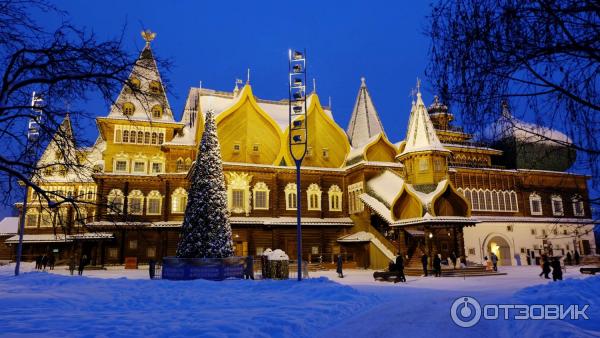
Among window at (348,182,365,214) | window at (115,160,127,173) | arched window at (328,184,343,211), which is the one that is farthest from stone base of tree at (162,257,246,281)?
window at (115,160,127,173)

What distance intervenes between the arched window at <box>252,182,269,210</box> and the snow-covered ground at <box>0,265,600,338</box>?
17.1 m

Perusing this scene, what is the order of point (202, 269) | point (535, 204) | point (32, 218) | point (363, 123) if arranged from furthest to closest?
point (32, 218)
point (363, 123)
point (535, 204)
point (202, 269)

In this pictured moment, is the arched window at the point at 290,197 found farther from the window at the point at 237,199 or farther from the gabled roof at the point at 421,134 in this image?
the gabled roof at the point at 421,134

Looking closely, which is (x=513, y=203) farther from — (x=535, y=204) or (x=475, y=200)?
(x=475, y=200)

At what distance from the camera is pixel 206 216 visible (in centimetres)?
2089

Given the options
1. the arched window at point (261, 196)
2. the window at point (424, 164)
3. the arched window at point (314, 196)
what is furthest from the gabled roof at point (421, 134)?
the arched window at point (261, 196)

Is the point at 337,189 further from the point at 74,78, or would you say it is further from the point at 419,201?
the point at 74,78

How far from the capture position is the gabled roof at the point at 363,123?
39.6m

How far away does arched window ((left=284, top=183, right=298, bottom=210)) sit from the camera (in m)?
35.1

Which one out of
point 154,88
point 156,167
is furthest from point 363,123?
point 154,88

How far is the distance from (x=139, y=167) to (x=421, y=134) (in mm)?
23068

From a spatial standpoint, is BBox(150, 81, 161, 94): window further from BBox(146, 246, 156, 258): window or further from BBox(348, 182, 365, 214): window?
BBox(146, 246, 156, 258): window

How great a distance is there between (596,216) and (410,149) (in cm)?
2366

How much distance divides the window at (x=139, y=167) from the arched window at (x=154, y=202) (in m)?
2.03
